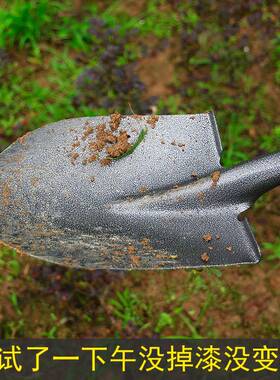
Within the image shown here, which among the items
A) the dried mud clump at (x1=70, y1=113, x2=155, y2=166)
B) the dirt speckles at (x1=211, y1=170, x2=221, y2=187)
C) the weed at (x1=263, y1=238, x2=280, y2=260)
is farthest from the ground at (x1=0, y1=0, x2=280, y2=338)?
the dirt speckles at (x1=211, y1=170, x2=221, y2=187)

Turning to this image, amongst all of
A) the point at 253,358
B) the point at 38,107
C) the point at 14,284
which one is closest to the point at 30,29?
the point at 38,107

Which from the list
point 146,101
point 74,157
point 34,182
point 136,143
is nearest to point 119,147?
point 136,143

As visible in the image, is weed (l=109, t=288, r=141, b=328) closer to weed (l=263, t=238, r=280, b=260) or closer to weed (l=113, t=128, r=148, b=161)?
weed (l=263, t=238, r=280, b=260)

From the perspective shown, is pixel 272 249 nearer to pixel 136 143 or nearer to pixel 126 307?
pixel 126 307

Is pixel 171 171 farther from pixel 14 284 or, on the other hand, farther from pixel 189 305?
pixel 14 284

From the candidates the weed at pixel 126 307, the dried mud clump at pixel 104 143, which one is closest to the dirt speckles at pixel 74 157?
the dried mud clump at pixel 104 143

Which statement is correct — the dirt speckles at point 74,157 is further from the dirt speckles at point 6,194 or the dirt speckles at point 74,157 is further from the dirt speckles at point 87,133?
the dirt speckles at point 6,194
